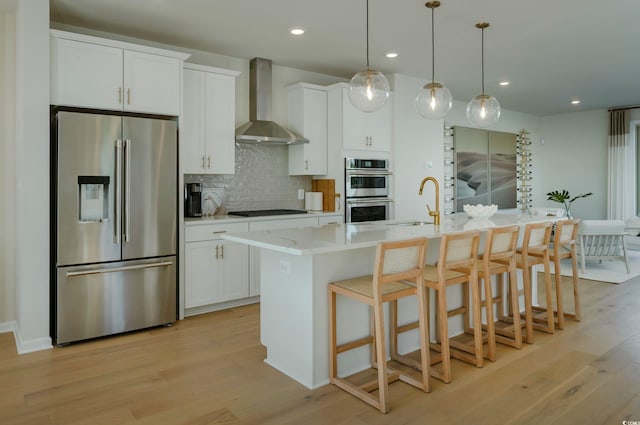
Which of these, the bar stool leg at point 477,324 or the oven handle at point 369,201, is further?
Result: the oven handle at point 369,201

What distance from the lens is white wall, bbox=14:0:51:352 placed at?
3.42 meters

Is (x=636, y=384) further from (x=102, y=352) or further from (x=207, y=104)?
(x=207, y=104)

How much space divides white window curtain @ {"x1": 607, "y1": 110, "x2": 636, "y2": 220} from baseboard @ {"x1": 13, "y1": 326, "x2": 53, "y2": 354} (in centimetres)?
950

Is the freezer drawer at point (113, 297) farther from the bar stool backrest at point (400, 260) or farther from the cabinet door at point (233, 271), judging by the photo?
the bar stool backrest at point (400, 260)

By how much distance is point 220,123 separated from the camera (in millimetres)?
4672

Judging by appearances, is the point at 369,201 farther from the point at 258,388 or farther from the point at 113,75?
the point at 258,388

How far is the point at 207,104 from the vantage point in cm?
458

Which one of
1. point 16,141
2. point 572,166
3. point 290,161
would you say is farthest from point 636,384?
point 572,166

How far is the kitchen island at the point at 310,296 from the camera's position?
2.78m

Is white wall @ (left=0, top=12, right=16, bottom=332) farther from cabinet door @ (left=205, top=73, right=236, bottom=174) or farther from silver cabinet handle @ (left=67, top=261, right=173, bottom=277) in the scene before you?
cabinet door @ (left=205, top=73, right=236, bottom=174)

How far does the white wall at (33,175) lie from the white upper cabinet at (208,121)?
1.20m

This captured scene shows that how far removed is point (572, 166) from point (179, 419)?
31.5 ft

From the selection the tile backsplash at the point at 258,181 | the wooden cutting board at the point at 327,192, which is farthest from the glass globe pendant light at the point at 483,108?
the tile backsplash at the point at 258,181

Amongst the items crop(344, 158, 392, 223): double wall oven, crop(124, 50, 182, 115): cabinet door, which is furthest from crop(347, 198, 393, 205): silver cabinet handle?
crop(124, 50, 182, 115): cabinet door
